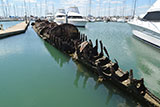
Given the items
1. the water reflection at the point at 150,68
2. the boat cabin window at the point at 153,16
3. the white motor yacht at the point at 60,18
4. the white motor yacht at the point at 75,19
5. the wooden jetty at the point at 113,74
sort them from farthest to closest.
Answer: the white motor yacht at the point at 60,18 < the white motor yacht at the point at 75,19 < the boat cabin window at the point at 153,16 < the water reflection at the point at 150,68 < the wooden jetty at the point at 113,74

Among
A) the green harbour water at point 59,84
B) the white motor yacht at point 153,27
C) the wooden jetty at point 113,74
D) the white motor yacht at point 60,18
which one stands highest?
the white motor yacht at point 60,18

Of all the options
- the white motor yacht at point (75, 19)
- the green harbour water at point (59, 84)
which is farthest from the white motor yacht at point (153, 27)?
the white motor yacht at point (75, 19)

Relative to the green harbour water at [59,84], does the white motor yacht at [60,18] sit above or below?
above

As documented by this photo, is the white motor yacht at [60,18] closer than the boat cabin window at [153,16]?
No

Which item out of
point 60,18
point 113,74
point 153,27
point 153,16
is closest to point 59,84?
point 113,74

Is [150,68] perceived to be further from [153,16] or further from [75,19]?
[75,19]

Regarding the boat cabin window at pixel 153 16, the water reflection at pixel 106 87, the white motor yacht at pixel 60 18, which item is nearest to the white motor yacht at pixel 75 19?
the white motor yacht at pixel 60 18

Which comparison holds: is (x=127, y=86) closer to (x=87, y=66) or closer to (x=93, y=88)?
(x=93, y=88)

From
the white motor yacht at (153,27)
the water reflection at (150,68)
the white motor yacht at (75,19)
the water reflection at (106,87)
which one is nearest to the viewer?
the water reflection at (106,87)

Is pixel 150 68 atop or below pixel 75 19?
below

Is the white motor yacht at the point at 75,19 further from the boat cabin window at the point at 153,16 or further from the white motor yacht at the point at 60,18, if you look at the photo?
the boat cabin window at the point at 153,16

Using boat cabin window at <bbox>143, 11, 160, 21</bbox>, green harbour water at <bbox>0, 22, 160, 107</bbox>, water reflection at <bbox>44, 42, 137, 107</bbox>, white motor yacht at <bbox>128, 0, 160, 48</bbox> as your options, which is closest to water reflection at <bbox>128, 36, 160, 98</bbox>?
green harbour water at <bbox>0, 22, 160, 107</bbox>

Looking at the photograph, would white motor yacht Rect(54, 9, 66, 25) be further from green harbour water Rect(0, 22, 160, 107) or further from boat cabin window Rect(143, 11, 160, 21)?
green harbour water Rect(0, 22, 160, 107)

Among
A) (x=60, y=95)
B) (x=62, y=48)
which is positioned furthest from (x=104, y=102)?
(x=62, y=48)
